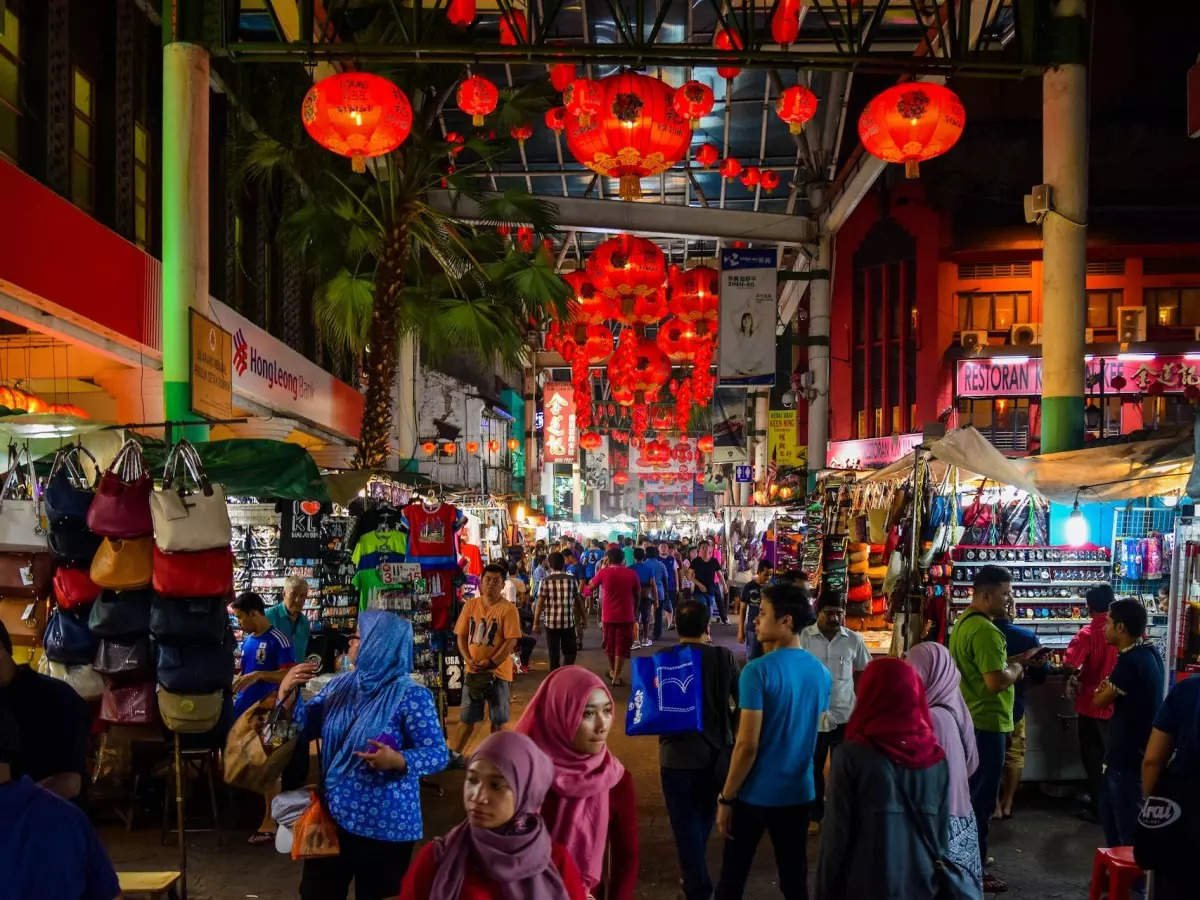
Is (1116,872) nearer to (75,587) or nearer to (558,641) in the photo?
(75,587)

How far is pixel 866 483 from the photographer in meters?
12.0

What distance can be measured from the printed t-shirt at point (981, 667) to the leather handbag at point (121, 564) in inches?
187

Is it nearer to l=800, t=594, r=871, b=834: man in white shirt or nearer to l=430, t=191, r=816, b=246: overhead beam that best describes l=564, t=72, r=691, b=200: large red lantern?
l=800, t=594, r=871, b=834: man in white shirt

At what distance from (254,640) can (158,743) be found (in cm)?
96

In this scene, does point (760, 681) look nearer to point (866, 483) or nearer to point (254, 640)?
point (254, 640)

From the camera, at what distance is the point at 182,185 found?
10461mm

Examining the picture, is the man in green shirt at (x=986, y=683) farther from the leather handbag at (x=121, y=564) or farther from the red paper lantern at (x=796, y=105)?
the red paper lantern at (x=796, y=105)

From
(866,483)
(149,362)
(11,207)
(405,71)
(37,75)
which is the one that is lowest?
(866,483)

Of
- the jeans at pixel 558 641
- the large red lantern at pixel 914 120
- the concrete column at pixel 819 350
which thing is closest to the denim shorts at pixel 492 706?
the jeans at pixel 558 641

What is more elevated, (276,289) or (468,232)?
(468,232)

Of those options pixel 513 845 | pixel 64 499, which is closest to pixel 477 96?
pixel 64 499

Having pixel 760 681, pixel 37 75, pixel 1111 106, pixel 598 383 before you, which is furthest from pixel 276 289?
pixel 598 383

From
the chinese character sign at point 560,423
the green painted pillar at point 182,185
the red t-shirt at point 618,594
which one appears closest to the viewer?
the green painted pillar at point 182,185

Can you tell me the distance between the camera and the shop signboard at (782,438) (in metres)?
28.5
